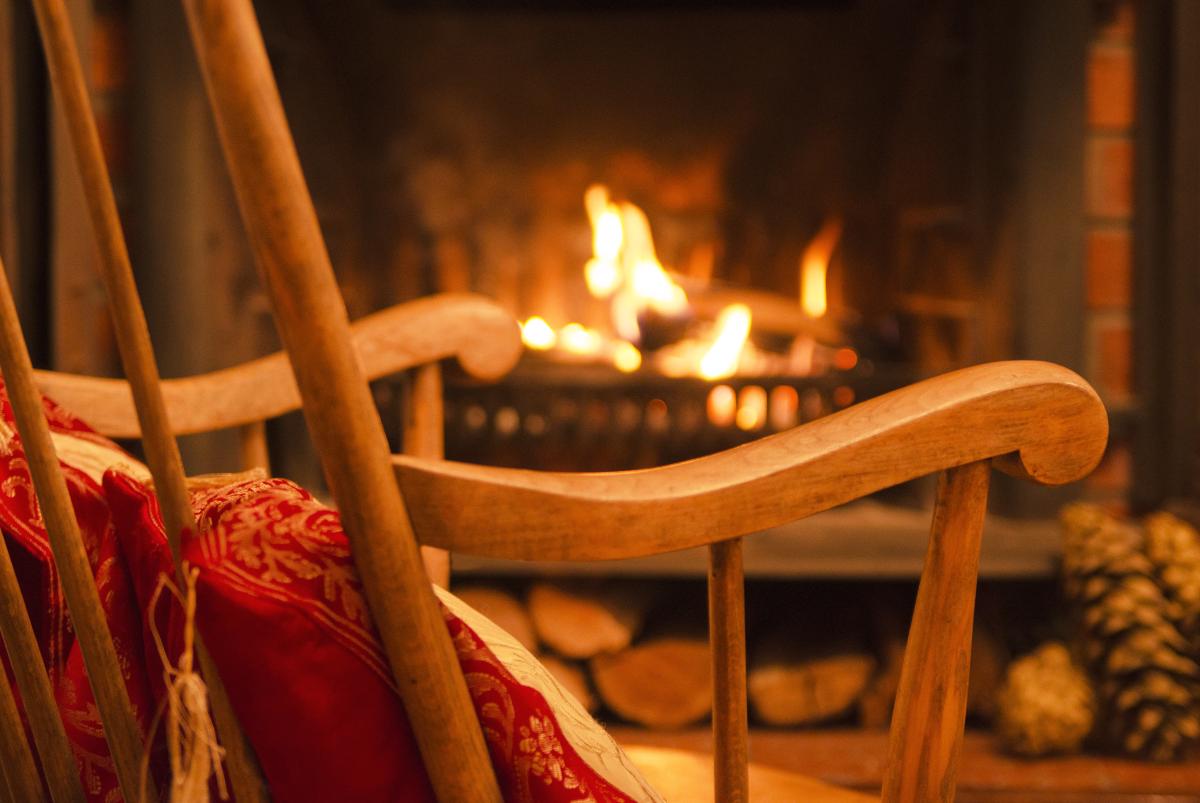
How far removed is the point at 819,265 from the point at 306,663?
168 centimetres

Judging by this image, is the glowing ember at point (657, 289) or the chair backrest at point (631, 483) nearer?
the chair backrest at point (631, 483)

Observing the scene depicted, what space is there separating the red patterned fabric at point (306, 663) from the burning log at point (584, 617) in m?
1.13

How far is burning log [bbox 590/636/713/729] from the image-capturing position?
66.0 inches

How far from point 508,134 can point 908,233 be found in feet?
2.23

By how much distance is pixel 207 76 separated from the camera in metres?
0.39

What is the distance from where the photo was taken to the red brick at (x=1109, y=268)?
1.66m

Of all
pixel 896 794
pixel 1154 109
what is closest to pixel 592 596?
pixel 1154 109

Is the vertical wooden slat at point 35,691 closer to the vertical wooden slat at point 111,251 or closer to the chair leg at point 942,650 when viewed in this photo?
the vertical wooden slat at point 111,251

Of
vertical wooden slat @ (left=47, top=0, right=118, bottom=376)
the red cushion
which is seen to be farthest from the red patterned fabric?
vertical wooden slat @ (left=47, top=0, right=118, bottom=376)

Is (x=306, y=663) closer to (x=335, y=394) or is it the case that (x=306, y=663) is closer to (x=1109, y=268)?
(x=335, y=394)

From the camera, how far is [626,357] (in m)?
1.90

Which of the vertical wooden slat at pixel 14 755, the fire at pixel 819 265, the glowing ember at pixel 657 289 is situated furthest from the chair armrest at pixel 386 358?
the fire at pixel 819 265

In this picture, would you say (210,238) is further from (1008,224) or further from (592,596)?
(1008,224)

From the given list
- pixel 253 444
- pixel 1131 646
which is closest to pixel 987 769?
pixel 1131 646
